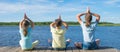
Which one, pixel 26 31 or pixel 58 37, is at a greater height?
pixel 26 31

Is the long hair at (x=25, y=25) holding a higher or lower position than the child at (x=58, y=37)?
higher

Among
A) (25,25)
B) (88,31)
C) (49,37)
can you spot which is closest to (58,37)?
(88,31)

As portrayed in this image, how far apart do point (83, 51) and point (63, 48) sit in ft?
2.28

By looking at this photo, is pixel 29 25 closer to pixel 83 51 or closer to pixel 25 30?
pixel 25 30

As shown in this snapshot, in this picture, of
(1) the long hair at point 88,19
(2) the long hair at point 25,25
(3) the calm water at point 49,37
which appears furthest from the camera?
(3) the calm water at point 49,37

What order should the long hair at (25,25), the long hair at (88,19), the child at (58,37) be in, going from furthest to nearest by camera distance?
the child at (58,37) → the long hair at (25,25) → the long hair at (88,19)

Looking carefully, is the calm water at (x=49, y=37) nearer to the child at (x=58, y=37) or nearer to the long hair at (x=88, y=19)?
the child at (x=58, y=37)

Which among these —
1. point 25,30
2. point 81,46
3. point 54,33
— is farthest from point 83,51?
point 25,30

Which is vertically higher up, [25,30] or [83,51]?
[25,30]

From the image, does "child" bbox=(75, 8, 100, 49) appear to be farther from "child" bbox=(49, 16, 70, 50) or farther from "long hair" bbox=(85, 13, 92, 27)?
"child" bbox=(49, 16, 70, 50)

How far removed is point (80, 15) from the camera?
999 centimetres

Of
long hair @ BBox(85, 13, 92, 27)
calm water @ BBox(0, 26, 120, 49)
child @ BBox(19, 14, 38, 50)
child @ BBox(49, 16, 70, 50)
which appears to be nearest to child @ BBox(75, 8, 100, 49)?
long hair @ BBox(85, 13, 92, 27)

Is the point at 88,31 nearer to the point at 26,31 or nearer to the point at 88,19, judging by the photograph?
the point at 88,19

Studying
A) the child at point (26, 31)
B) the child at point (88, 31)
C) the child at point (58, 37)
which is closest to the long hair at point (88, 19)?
the child at point (88, 31)
